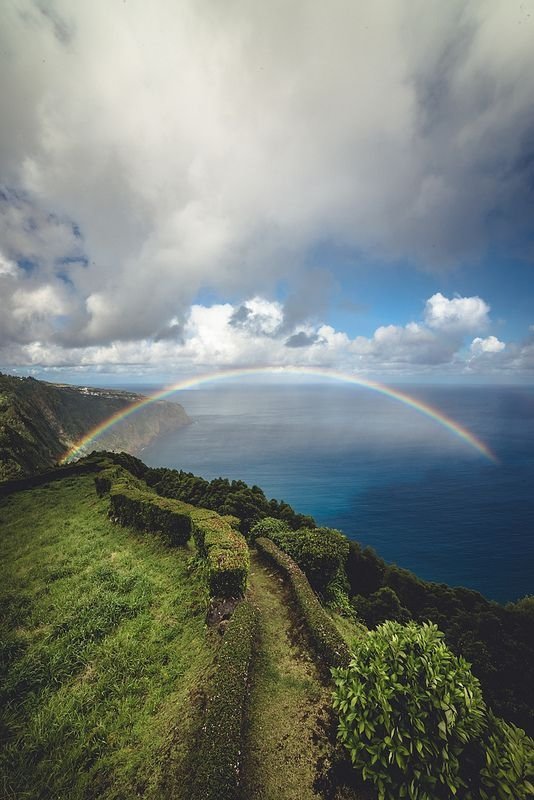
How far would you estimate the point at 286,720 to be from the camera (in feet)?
26.0

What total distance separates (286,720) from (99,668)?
5.27 metres

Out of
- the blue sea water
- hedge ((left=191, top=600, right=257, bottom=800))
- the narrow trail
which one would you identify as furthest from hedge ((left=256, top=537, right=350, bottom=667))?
the blue sea water

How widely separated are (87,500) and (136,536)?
27.5 ft

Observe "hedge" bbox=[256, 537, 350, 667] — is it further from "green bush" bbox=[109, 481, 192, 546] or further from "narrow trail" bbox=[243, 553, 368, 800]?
"green bush" bbox=[109, 481, 192, 546]

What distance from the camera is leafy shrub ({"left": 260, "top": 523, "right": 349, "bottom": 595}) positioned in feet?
53.5

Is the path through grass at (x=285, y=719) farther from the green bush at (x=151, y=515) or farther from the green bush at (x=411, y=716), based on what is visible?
the green bush at (x=151, y=515)

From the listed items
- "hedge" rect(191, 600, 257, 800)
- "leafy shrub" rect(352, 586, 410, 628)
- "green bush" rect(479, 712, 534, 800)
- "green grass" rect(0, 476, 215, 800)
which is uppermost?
Answer: "green bush" rect(479, 712, 534, 800)

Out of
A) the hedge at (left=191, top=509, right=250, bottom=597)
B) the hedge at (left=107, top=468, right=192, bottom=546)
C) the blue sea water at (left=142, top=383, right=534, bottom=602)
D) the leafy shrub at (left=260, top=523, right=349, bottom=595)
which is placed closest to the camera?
the hedge at (left=191, top=509, right=250, bottom=597)

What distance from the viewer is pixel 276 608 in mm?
12586

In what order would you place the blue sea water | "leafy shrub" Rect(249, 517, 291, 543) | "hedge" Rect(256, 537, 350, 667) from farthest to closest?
the blue sea water < "leafy shrub" Rect(249, 517, 291, 543) < "hedge" Rect(256, 537, 350, 667)

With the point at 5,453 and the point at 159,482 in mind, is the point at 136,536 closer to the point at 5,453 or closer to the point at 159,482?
the point at 159,482

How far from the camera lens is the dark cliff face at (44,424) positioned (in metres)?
38.4

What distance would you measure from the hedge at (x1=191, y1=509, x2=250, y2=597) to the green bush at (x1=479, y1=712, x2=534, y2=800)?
740 cm

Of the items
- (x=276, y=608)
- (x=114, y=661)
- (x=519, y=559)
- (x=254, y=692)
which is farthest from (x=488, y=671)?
(x=519, y=559)
